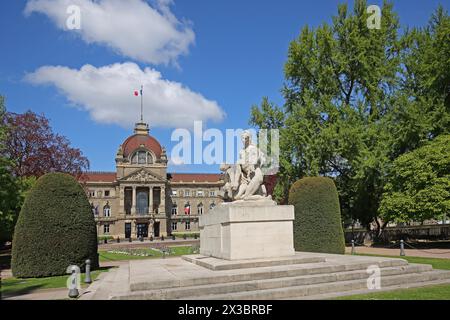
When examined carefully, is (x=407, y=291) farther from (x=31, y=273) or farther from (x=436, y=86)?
(x=436, y=86)

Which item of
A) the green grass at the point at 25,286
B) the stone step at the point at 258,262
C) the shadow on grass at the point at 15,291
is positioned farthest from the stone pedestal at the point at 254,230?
the shadow on grass at the point at 15,291

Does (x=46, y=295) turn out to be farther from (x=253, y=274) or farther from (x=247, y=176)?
(x=247, y=176)

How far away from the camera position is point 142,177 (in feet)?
281

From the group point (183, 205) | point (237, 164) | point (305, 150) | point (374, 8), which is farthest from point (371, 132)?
point (183, 205)

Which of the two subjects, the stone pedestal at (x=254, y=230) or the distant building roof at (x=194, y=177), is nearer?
the stone pedestal at (x=254, y=230)

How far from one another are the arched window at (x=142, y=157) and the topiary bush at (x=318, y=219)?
6888 cm

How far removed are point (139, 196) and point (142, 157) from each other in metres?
8.63

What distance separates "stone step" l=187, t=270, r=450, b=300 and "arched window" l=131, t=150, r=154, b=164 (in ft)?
260

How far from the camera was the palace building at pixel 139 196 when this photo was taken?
83.9m

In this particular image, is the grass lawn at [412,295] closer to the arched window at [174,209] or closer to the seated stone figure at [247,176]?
the seated stone figure at [247,176]

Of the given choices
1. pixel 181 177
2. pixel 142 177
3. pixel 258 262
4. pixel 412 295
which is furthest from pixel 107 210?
pixel 412 295

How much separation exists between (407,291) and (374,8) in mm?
27790

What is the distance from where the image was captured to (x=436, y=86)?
29766mm
